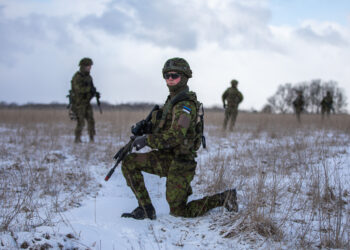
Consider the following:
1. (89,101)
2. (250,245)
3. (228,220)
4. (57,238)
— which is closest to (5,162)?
(89,101)

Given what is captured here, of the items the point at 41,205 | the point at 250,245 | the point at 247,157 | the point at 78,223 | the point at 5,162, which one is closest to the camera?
the point at 250,245

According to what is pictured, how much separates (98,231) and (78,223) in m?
0.25

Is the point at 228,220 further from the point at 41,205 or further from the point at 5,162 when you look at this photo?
the point at 5,162

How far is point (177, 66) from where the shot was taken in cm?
278

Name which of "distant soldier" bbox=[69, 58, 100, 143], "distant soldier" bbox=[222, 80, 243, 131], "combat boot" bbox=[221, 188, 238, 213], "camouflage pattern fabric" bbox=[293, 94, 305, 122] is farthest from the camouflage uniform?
"camouflage pattern fabric" bbox=[293, 94, 305, 122]

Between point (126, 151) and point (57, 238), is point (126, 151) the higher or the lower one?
the higher one

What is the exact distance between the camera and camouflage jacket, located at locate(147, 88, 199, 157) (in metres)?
2.59

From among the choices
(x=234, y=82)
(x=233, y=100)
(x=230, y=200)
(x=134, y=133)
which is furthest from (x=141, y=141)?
(x=234, y=82)

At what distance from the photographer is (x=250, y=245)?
2.22 meters

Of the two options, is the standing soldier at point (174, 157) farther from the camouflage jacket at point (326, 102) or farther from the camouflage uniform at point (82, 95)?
the camouflage jacket at point (326, 102)

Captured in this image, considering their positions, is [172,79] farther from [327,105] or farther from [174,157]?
[327,105]

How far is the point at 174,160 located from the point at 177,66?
0.90 m

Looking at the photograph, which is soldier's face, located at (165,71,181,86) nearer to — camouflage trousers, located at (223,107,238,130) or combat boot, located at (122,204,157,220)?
combat boot, located at (122,204,157,220)

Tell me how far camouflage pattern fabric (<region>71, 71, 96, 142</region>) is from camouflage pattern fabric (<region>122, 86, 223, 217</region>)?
4659mm
